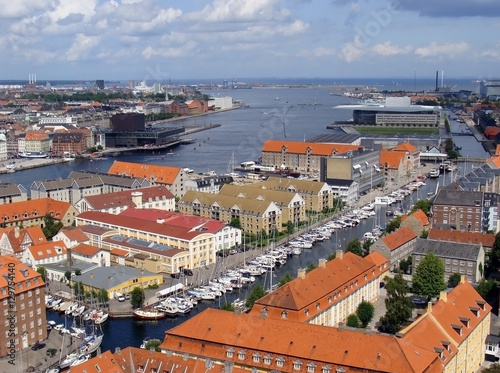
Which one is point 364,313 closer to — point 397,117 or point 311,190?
point 311,190

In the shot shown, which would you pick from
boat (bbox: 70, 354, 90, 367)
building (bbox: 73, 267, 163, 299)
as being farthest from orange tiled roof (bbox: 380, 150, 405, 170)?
boat (bbox: 70, 354, 90, 367)

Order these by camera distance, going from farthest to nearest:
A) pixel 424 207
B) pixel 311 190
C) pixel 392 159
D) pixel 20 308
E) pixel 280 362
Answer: pixel 392 159
pixel 311 190
pixel 424 207
pixel 20 308
pixel 280 362

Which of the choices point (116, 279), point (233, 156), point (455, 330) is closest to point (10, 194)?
point (116, 279)

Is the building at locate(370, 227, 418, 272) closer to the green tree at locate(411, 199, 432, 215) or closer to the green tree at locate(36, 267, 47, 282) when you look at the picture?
the green tree at locate(411, 199, 432, 215)

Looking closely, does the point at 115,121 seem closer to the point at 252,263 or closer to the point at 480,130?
the point at 480,130

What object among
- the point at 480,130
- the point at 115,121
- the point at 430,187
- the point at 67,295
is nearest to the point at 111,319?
the point at 67,295

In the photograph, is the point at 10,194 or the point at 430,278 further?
the point at 10,194

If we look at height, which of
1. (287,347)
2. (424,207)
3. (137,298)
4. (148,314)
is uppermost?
(287,347)

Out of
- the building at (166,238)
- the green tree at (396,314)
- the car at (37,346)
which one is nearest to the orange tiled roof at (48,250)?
the building at (166,238)
